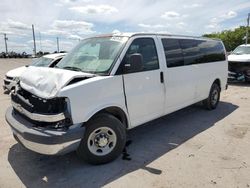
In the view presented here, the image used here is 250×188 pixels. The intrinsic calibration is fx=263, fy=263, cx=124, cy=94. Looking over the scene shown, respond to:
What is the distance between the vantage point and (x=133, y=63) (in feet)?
13.8

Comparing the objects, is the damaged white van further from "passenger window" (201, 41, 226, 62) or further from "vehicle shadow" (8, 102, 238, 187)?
"passenger window" (201, 41, 226, 62)

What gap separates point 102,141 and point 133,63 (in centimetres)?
132

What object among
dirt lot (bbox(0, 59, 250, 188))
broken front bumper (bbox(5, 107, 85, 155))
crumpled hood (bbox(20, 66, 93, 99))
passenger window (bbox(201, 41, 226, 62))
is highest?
passenger window (bbox(201, 41, 226, 62))

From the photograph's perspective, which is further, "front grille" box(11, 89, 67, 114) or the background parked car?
the background parked car

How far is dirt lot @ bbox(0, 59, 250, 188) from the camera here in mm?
3645

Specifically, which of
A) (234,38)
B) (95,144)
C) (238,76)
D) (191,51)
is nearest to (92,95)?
(95,144)

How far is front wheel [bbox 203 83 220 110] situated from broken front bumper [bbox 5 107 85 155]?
15.3 ft

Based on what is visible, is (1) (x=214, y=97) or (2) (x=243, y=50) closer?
(1) (x=214, y=97)

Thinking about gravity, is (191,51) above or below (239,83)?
above

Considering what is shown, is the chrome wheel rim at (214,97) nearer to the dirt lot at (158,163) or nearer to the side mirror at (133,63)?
the dirt lot at (158,163)

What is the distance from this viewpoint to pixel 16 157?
4.44 metres

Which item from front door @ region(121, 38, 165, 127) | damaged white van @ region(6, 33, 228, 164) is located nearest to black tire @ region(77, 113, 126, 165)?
damaged white van @ region(6, 33, 228, 164)

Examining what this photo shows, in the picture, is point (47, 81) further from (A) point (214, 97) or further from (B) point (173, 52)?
(A) point (214, 97)

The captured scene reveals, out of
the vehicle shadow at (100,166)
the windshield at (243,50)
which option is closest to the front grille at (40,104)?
the vehicle shadow at (100,166)
